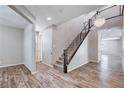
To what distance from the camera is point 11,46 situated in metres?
5.77

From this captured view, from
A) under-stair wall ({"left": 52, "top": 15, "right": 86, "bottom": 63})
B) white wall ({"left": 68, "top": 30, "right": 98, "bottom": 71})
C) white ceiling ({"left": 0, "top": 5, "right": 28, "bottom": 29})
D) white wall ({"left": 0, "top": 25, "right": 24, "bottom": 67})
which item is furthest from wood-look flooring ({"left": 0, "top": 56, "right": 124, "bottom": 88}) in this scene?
white ceiling ({"left": 0, "top": 5, "right": 28, "bottom": 29})

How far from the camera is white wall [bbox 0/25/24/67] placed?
5383mm

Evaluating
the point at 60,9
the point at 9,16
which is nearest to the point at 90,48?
the point at 60,9

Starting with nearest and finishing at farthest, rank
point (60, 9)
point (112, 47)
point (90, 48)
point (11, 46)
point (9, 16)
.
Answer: point (60, 9) < point (9, 16) < point (11, 46) < point (90, 48) < point (112, 47)

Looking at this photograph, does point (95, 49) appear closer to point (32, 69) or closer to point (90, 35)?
point (90, 35)

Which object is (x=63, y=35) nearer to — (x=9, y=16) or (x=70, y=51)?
(x=70, y=51)

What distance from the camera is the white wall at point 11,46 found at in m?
5.38

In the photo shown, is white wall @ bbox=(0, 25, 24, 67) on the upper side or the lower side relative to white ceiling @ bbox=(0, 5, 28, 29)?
lower

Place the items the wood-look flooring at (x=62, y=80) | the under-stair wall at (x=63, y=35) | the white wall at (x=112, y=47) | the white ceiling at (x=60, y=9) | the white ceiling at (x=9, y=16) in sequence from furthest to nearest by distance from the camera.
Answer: the white wall at (x=112, y=47) → the under-stair wall at (x=63, y=35) → the white ceiling at (x=60, y=9) → the wood-look flooring at (x=62, y=80) → the white ceiling at (x=9, y=16)

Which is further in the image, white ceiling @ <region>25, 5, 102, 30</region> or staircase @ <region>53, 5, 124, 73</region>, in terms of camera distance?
staircase @ <region>53, 5, 124, 73</region>

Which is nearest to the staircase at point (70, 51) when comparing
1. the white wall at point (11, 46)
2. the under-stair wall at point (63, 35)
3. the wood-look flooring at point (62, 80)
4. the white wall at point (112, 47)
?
the under-stair wall at point (63, 35)

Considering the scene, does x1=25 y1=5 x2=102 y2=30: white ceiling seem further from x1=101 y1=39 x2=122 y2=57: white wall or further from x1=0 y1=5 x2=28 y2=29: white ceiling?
x1=101 y1=39 x2=122 y2=57: white wall

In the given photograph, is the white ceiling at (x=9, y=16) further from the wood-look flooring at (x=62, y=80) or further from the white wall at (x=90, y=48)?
the white wall at (x=90, y=48)

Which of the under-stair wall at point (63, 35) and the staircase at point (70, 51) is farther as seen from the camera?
the under-stair wall at point (63, 35)
